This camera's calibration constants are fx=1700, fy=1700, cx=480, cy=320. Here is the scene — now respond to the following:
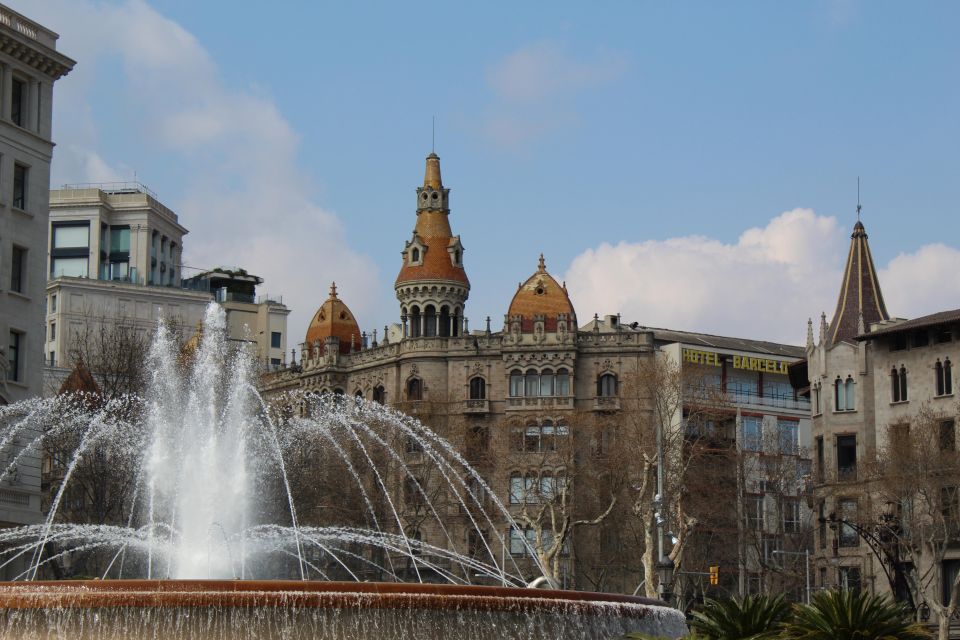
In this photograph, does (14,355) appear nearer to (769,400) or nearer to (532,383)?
(532,383)

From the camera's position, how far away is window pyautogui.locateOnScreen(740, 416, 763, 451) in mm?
101812

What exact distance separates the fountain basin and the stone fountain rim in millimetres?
15

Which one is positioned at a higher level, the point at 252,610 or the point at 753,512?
the point at 753,512

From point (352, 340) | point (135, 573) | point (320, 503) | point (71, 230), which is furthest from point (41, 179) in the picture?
point (71, 230)

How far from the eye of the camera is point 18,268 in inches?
2263

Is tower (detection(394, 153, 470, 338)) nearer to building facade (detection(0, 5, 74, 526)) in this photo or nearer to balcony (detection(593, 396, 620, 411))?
balcony (detection(593, 396, 620, 411))

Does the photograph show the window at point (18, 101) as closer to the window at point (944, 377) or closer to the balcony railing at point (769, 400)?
the window at point (944, 377)

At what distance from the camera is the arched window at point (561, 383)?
10581cm

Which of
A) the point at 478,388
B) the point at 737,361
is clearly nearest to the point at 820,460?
the point at 478,388

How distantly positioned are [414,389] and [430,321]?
17.5 feet

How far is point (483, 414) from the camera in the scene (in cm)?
10562

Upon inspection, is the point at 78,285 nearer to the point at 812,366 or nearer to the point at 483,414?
the point at 483,414

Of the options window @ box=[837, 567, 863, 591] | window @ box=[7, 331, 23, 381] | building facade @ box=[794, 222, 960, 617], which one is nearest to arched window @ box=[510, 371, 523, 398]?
building facade @ box=[794, 222, 960, 617]

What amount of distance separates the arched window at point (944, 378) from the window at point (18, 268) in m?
41.9
